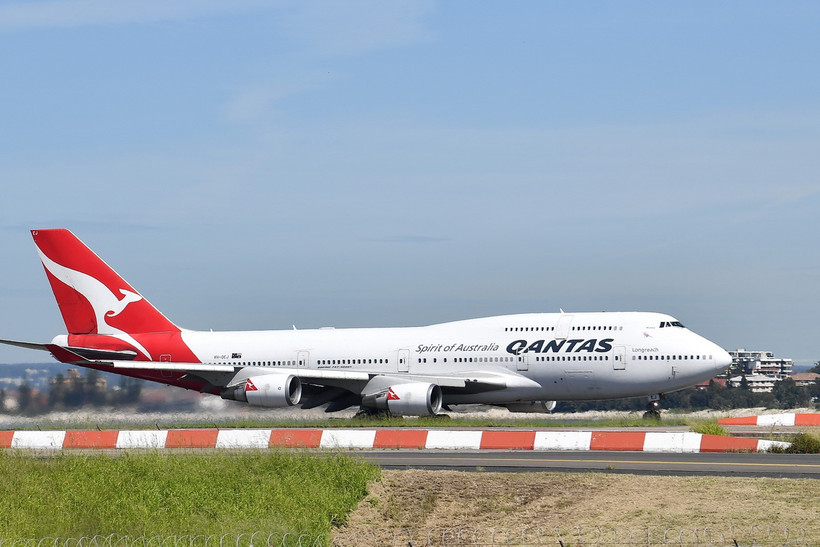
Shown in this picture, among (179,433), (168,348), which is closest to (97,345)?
(168,348)

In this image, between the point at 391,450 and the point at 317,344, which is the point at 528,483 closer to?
the point at 391,450

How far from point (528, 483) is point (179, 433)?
12.5m

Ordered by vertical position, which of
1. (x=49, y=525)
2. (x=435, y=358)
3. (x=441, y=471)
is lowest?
(x=49, y=525)

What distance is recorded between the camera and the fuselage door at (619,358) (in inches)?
1481

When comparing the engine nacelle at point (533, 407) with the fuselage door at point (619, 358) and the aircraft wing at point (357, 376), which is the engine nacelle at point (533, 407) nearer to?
the aircraft wing at point (357, 376)

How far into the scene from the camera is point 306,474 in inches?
734

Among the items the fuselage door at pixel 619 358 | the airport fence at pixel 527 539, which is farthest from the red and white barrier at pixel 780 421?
the airport fence at pixel 527 539

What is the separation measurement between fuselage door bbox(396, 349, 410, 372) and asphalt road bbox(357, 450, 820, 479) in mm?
15797

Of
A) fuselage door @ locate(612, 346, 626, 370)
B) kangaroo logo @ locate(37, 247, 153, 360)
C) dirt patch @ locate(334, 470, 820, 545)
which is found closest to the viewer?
dirt patch @ locate(334, 470, 820, 545)

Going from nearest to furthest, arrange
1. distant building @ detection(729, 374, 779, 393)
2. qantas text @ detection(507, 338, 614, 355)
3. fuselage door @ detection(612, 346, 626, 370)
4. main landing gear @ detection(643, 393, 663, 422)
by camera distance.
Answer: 1. main landing gear @ detection(643, 393, 663, 422)
2. fuselage door @ detection(612, 346, 626, 370)
3. qantas text @ detection(507, 338, 614, 355)
4. distant building @ detection(729, 374, 779, 393)

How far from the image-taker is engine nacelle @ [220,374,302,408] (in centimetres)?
3831

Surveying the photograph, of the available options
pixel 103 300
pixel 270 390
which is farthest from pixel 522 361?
pixel 103 300

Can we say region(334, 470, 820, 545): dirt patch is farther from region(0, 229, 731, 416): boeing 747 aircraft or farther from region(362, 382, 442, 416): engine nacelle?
region(0, 229, 731, 416): boeing 747 aircraft

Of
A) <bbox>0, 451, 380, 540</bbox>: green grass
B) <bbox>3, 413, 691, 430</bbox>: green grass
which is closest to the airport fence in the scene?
<bbox>0, 451, 380, 540</bbox>: green grass
